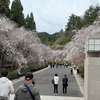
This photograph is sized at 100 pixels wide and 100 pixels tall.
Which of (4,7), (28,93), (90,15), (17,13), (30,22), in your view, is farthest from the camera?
(30,22)

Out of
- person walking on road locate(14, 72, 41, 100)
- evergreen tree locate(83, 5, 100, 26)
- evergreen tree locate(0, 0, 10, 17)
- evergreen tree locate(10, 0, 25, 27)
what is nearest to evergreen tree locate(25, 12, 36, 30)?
evergreen tree locate(10, 0, 25, 27)

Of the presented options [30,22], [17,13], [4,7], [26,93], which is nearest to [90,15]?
[30,22]

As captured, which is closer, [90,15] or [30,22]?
[90,15]

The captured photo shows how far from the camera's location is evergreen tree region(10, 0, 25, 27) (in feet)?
156

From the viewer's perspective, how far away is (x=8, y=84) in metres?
6.07

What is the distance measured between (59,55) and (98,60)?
7688 cm

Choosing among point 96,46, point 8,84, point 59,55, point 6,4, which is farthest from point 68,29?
point 8,84

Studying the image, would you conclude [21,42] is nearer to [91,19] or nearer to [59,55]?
[91,19]

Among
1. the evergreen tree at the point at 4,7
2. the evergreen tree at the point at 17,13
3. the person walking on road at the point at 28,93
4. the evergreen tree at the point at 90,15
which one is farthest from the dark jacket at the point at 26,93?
the evergreen tree at the point at 90,15

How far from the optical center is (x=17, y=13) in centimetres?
4922

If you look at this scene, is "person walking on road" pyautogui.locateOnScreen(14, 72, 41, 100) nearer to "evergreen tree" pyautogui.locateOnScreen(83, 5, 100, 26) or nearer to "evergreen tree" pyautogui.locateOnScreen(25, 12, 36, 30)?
"evergreen tree" pyautogui.locateOnScreen(83, 5, 100, 26)

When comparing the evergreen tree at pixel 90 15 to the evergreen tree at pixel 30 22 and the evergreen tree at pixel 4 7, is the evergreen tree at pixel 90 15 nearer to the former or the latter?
the evergreen tree at pixel 30 22

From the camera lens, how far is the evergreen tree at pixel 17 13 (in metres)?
47.7

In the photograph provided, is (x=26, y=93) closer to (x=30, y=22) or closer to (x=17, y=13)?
(x=17, y=13)
